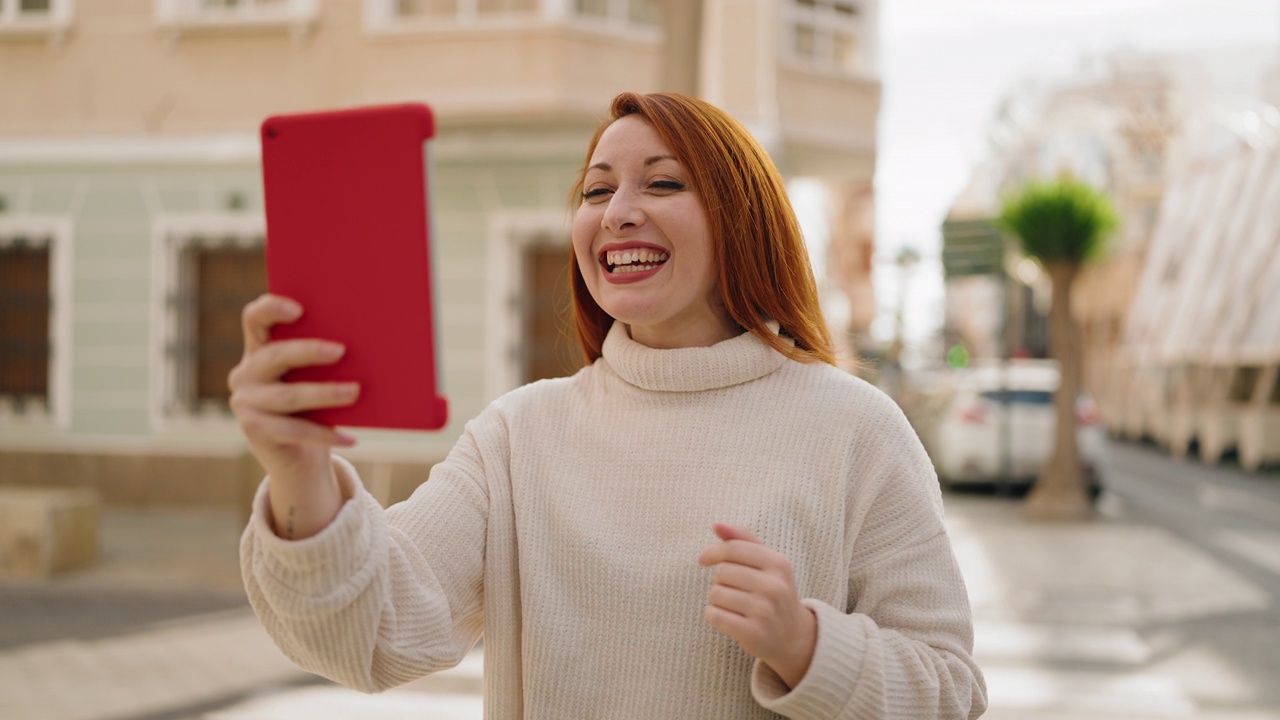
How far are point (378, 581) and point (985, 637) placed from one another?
21.6 ft

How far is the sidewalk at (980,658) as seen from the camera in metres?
5.92

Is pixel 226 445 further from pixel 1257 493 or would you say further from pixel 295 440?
pixel 1257 493

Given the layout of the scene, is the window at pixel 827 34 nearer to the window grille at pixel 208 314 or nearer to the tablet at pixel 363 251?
the window grille at pixel 208 314

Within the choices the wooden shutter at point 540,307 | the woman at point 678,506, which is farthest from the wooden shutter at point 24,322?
the woman at point 678,506

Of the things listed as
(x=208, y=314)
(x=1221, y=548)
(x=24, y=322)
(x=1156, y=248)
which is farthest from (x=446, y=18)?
(x=1156, y=248)

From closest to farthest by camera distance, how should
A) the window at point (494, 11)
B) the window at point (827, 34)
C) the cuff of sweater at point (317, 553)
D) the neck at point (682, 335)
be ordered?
the cuff of sweater at point (317, 553), the neck at point (682, 335), the window at point (494, 11), the window at point (827, 34)

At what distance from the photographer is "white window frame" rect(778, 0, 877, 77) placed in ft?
48.8

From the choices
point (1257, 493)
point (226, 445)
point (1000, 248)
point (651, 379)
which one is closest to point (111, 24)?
point (226, 445)

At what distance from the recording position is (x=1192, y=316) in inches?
1375

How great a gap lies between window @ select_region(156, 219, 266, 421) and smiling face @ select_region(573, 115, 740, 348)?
12437 millimetres

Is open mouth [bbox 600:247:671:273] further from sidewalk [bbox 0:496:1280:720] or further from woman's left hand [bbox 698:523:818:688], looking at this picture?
sidewalk [bbox 0:496:1280:720]

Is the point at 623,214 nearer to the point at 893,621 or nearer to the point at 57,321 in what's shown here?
the point at 893,621

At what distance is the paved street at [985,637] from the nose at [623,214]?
4.37 m

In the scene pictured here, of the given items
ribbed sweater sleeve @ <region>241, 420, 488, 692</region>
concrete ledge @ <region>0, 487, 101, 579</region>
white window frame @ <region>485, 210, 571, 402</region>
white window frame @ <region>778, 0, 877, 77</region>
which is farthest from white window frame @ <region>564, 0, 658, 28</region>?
ribbed sweater sleeve @ <region>241, 420, 488, 692</region>
